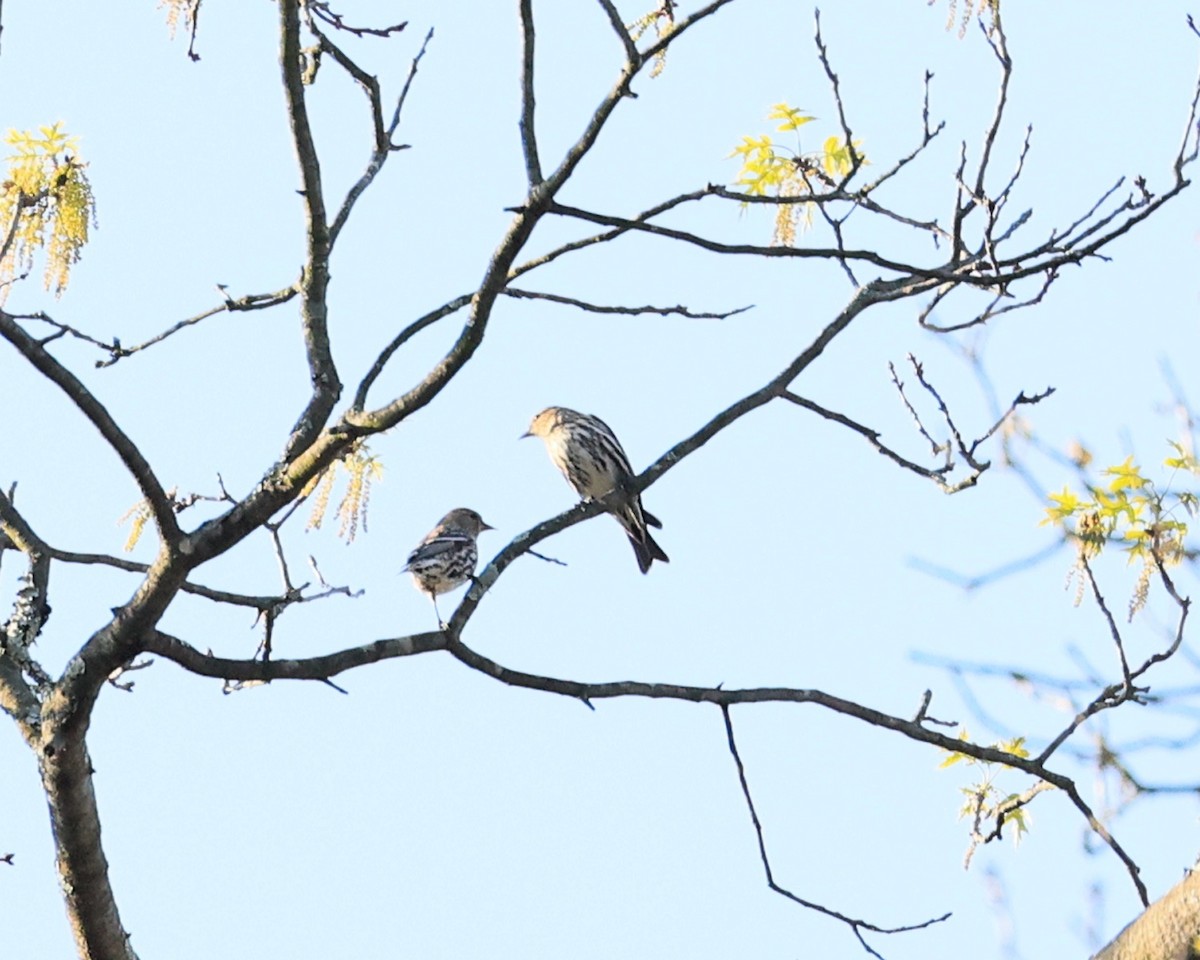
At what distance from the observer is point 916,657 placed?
379cm

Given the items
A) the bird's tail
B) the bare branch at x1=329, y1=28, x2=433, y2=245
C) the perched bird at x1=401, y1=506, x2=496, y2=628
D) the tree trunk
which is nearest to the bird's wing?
the perched bird at x1=401, y1=506, x2=496, y2=628

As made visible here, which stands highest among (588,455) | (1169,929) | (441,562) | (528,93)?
(588,455)

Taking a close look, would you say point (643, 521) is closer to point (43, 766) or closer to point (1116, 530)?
point (1116, 530)

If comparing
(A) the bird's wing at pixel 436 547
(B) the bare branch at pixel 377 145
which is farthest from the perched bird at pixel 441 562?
(B) the bare branch at pixel 377 145

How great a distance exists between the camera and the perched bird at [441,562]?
24.3 feet

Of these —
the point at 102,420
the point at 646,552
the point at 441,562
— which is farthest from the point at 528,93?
the point at 646,552

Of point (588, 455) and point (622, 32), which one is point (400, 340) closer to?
point (622, 32)

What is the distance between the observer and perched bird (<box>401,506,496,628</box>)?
24.3ft

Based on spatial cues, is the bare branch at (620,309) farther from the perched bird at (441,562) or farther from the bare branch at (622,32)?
the perched bird at (441,562)

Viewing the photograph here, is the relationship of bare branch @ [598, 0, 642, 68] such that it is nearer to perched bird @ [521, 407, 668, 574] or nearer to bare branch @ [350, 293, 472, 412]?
bare branch @ [350, 293, 472, 412]

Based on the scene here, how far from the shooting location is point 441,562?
7.44 m

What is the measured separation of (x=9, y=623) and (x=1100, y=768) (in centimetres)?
256

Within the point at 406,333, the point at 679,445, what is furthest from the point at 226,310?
the point at 679,445

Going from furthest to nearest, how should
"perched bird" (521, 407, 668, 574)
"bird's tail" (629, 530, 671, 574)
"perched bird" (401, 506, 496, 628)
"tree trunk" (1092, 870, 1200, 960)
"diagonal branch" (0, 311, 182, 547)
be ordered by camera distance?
"perched bird" (521, 407, 668, 574) < "bird's tail" (629, 530, 671, 574) < "perched bird" (401, 506, 496, 628) < "diagonal branch" (0, 311, 182, 547) < "tree trunk" (1092, 870, 1200, 960)
